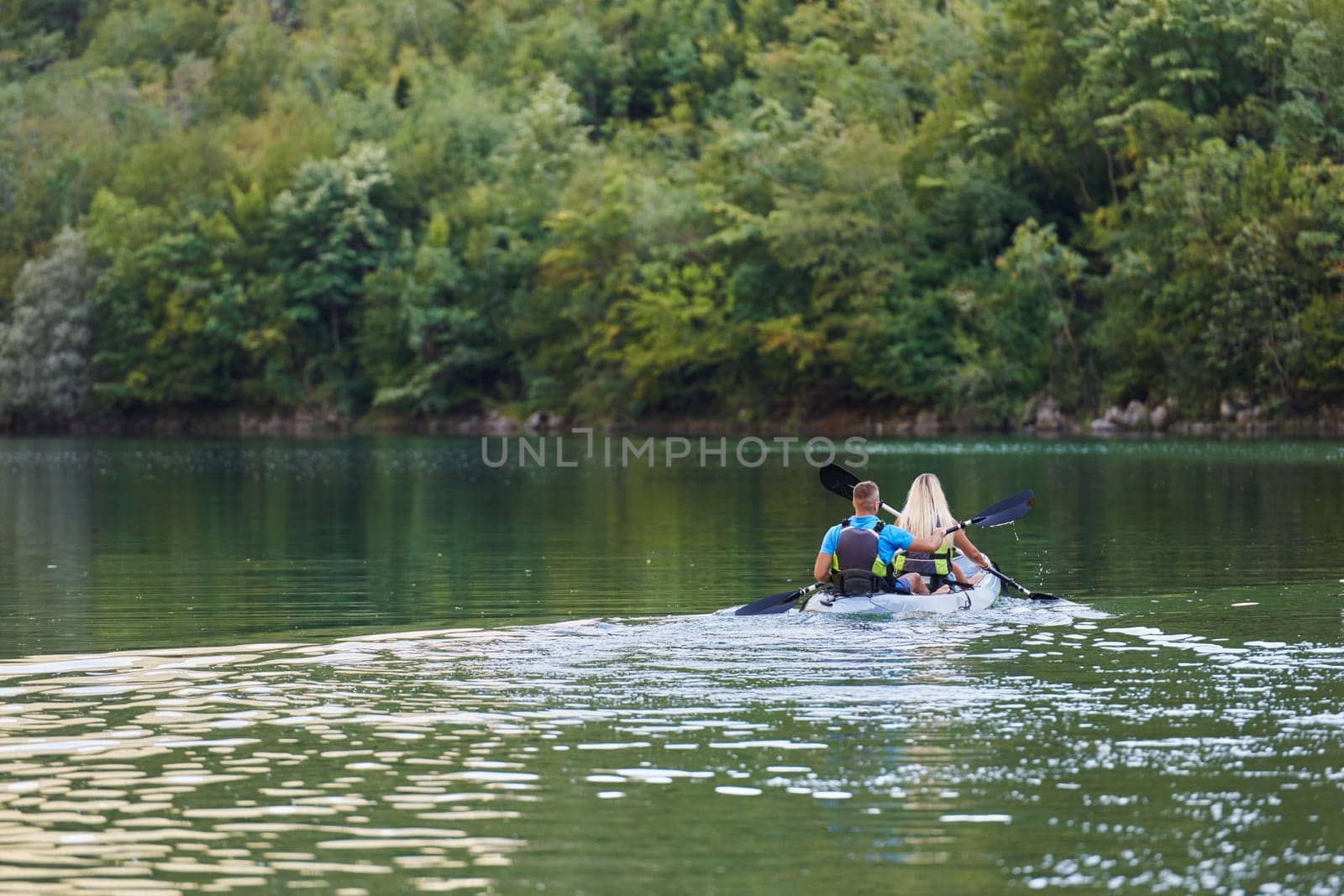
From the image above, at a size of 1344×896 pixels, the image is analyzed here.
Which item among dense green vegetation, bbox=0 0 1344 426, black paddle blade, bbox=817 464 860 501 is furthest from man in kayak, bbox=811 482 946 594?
dense green vegetation, bbox=0 0 1344 426

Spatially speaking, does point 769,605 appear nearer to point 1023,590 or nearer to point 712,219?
point 1023,590

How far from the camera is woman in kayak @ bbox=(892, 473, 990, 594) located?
61.8ft

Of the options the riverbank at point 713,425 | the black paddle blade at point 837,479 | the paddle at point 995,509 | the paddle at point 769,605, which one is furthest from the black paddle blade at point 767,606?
the riverbank at point 713,425

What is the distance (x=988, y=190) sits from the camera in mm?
75375

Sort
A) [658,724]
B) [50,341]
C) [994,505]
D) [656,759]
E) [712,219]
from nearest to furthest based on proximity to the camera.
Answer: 1. [656,759]
2. [658,724]
3. [994,505]
4. [712,219]
5. [50,341]

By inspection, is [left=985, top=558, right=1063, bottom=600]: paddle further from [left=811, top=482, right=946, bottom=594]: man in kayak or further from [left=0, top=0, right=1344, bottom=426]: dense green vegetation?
[left=0, top=0, right=1344, bottom=426]: dense green vegetation

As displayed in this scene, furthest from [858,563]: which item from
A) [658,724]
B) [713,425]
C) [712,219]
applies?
[712,219]

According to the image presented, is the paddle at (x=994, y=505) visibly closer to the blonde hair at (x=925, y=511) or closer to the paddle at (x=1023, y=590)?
the paddle at (x=1023, y=590)

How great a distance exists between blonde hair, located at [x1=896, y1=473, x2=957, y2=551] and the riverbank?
4457cm

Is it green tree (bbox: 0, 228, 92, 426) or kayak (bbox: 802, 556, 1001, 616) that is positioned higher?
green tree (bbox: 0, 228, 92, 426)

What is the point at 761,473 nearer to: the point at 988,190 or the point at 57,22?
the point at 988,190

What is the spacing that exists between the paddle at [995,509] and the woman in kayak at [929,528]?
0.18 metres

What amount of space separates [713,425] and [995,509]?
6465 centimetres

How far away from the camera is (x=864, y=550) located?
60.6ft
